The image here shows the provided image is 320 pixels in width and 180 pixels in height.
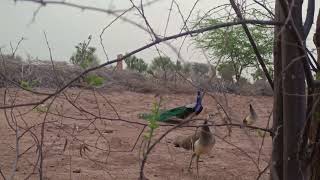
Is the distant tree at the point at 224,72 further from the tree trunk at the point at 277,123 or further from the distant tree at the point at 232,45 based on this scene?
the tree trunk at the point at 277,123

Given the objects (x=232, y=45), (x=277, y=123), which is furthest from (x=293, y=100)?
(x=232, y=45)

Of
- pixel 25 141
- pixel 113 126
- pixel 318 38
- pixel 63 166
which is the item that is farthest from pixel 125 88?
pixel 318 38

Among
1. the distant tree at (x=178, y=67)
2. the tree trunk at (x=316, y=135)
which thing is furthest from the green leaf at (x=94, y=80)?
the tree trunk at (x=316, y=135)

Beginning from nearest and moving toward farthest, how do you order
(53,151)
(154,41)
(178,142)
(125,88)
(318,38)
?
(154,41), (318,38), (53,151), (178,142), (125,88)

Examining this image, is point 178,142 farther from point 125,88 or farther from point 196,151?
point 125,88

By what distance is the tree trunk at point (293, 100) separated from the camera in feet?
4.15

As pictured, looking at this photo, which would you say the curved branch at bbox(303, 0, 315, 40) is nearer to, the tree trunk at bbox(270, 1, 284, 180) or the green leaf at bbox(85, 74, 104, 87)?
the tree trunk at bbox(270, 1, 284, 180)

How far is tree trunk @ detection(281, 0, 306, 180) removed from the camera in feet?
4.15

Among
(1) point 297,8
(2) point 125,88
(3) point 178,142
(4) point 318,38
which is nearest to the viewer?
(1) point 297,8

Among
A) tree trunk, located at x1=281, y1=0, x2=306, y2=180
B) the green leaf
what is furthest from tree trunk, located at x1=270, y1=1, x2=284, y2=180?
the green leaf

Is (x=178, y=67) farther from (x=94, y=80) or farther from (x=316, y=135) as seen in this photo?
(x=316, y=135)

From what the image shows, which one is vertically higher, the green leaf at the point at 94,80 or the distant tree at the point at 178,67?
the distant tree at the point at 178,67

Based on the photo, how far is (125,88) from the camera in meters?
11.7

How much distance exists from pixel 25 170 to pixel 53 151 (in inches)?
31.0
